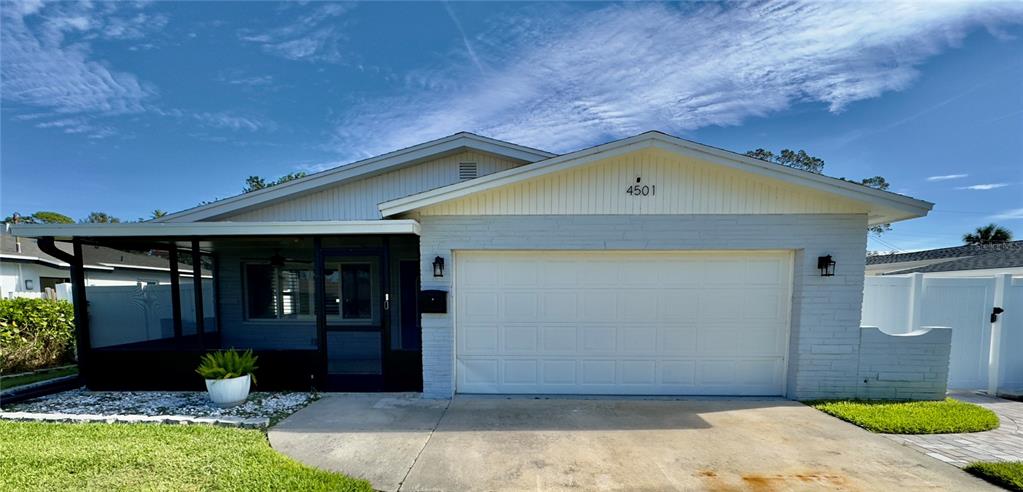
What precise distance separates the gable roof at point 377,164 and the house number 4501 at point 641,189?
244cm

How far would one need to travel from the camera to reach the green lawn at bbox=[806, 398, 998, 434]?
163 inches

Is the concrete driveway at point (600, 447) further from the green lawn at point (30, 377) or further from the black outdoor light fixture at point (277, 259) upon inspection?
the green lawn at point (30, 377)

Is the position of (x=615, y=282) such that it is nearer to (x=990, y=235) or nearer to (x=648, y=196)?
(x=648, y=196)

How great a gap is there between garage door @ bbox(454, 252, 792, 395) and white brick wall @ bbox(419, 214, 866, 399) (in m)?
0.22

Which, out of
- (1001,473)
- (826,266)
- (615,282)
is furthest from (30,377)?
(1001,473)

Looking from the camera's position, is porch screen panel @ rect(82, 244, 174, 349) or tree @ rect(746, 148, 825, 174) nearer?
porch screen panel @ rect(82, 244, 174, 349)

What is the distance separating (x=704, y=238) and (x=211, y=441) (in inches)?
252

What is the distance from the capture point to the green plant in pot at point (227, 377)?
4.91m

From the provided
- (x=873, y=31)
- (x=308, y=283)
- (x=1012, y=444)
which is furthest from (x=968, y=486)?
(x=308, y=283)

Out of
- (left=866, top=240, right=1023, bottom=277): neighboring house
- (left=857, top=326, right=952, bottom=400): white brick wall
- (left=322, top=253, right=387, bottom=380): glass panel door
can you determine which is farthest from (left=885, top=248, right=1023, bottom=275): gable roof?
(left=322, top=253, right=387, bottom=380): glass panel door

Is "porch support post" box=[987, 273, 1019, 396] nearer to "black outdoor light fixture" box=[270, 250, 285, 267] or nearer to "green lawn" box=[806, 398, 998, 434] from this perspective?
"green lawn" box=[806, 398, 998, 434]

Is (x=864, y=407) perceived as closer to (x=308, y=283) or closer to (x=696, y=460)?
(x=696, y=460)

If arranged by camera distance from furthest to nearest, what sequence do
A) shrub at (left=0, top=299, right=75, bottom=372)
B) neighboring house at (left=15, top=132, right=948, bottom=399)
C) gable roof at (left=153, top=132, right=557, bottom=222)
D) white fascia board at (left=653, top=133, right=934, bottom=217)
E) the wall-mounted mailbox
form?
gable roof at (left=153, top=132, right=557, bottom=222) → shrub at (left=0, top=299, right=75, bottom=372) → the wall-mounted mailbox → neighboring house at (left=15, top=132, right=948, bottom=399) → white fascia board at (left=653, top=133, right=934, bottom=217)

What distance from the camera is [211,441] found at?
377cm
